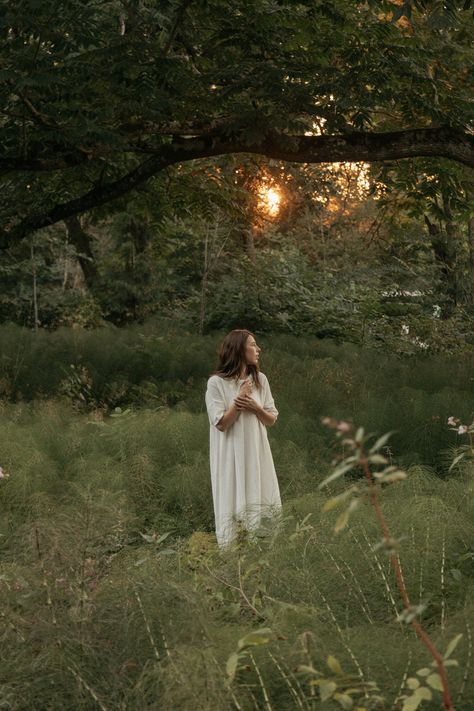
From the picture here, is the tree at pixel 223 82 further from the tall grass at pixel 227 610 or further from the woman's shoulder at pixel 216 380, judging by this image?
the tall grass at pixel 227 610

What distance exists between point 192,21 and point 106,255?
13.5 meters

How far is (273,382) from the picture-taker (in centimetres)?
1212

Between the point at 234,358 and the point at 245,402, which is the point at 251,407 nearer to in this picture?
the point at 245,402

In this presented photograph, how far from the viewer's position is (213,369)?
45.0 feet

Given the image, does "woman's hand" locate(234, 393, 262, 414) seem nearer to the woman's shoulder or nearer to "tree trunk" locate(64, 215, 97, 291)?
the woman's shoulder

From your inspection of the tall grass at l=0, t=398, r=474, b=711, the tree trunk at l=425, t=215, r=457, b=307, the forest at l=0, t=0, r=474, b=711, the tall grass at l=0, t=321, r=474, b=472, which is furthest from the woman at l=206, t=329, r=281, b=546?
the tree trunk at l=425, t=215, r=457, b=307

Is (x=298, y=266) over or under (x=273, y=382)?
over

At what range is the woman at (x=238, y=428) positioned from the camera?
21.7ft

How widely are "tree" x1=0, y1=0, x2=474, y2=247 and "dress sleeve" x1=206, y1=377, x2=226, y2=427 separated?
4.36 meters

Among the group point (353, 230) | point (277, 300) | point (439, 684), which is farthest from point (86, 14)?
point (353, 230)

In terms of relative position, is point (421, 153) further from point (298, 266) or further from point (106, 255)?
point (106, 255)

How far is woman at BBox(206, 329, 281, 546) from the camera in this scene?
21.7 feet

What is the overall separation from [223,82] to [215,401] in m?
6.45

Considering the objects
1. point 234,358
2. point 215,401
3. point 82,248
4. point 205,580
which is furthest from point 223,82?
point 82,248
